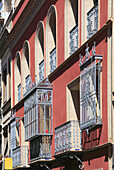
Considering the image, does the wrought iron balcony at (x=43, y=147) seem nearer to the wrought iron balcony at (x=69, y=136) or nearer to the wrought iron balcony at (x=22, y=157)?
the wrought iron balcony at (x=69, y=136)

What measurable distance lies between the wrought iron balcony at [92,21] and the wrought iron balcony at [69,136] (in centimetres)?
292

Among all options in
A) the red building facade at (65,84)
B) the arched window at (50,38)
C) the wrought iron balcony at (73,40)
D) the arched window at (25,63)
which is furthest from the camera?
the arched window at (25,63)

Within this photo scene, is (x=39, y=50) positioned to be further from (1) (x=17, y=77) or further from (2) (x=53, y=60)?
(1) (x=17, y=77)

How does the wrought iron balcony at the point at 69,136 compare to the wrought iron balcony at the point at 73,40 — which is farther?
the wrought iron balcony at the point at 73,40

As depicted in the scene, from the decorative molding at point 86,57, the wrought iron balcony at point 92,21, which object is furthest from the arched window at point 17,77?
the wrought iron balcony at point 92,21

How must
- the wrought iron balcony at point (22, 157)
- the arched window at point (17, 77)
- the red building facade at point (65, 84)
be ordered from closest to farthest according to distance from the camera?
the red building facade at point (65, 84) → the wrought iron balcony at point (22, 157) → the arched window at point (17, 77)

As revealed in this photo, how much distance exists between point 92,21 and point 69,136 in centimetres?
377

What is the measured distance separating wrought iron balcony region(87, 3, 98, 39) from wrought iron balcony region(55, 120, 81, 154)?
2924mm

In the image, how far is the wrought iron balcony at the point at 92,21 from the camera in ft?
53.3

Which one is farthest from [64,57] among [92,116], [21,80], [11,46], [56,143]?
[11,46]

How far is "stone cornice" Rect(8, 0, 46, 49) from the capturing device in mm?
24141

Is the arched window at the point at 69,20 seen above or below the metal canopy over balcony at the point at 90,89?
above

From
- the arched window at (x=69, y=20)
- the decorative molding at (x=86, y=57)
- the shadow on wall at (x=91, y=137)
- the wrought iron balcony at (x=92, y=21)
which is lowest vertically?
the shadow on wall at (x=91, y=137)

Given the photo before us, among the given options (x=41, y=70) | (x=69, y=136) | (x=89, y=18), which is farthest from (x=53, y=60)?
(x=89, y=18)
